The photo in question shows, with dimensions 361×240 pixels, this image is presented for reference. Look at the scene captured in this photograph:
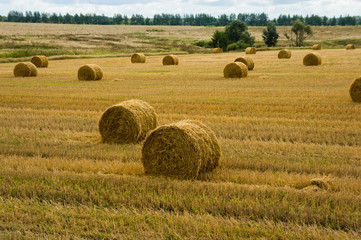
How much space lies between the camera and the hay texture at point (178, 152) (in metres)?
7.13

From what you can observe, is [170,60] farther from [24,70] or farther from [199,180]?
[199,180]

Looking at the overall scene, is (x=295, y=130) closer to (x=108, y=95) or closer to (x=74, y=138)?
(x=74, y=138)

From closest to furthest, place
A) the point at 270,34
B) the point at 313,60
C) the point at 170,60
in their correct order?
the point at 313,60 → the point at 170,60 → the point at 270,34

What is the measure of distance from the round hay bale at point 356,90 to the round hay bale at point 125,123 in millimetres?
7952

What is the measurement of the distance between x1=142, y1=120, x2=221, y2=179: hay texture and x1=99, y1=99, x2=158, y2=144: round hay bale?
2.36 meters

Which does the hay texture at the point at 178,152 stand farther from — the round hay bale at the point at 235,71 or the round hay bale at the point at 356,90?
the round hay bale at the point at 235,71

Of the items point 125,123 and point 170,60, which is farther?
point 170,60

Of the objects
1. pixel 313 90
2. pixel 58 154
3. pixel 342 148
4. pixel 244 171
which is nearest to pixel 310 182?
pixel 244 171

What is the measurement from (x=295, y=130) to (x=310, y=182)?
419 cm

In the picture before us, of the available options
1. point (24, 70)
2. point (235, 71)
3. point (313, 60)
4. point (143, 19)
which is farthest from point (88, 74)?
point (143, 19)

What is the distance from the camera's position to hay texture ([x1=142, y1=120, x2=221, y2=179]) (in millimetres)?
7133

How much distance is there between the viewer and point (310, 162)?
8.06 m

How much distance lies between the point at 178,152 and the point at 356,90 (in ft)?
31.5

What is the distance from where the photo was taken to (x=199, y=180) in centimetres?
714
